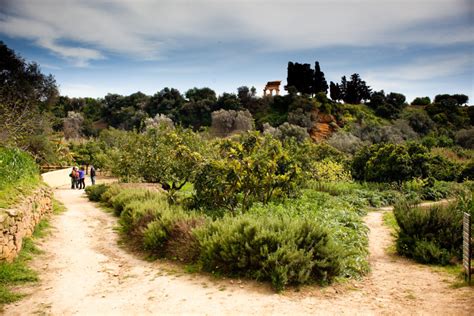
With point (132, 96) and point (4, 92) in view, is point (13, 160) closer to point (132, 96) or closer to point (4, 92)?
point (4, 92)

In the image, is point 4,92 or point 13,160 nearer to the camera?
point 13,160

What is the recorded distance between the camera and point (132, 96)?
64.5 metres

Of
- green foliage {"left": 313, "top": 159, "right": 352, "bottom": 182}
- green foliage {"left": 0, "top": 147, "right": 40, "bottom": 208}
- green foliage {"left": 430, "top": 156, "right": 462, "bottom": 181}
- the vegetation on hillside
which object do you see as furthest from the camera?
green foliage {"left": 430, "top": 156, "right": 462, "bottom": 181}

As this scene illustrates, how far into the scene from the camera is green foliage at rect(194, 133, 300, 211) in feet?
32.6

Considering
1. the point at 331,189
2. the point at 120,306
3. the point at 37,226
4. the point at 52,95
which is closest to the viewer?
the point at 120,306

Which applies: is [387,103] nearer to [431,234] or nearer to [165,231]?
[431,234]

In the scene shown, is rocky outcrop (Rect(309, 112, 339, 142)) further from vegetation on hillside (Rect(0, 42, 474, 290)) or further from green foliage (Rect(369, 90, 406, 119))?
green foliage (Rect(369, 90, 406, 119))

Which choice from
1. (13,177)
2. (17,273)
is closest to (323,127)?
(13,177)

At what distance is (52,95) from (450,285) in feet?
115

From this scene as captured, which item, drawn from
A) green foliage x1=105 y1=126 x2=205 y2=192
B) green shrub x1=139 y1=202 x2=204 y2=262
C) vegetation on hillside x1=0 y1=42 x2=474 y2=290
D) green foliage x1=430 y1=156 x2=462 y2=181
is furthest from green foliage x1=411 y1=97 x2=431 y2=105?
green shrub x1=139 y1=202 x2=204 y2=262

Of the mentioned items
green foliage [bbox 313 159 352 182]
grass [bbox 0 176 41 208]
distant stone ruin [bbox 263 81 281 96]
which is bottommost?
green foliage [bbox 313 159 352 182]

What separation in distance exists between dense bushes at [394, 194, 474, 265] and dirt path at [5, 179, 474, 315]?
1.38ft

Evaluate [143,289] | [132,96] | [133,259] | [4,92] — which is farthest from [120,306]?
[132,96]

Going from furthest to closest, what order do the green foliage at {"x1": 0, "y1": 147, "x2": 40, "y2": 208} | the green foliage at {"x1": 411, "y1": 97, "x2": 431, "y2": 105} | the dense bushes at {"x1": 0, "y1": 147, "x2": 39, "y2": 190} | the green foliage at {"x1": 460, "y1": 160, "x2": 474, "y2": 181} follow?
the green foliage at {"x1": 411, "y1": 97, "x2": 431, "y2": 105}
the green foliage at {"x1": 460, "y1": 160, "x2": 474, "y2": 181}
the dense bushes at {"x1": 0, "y1": 147, "x2": 39, "y2": 190}
the green foliage at {"x1": 0, "y1": 147, "x2": 40, "y2": 208}
